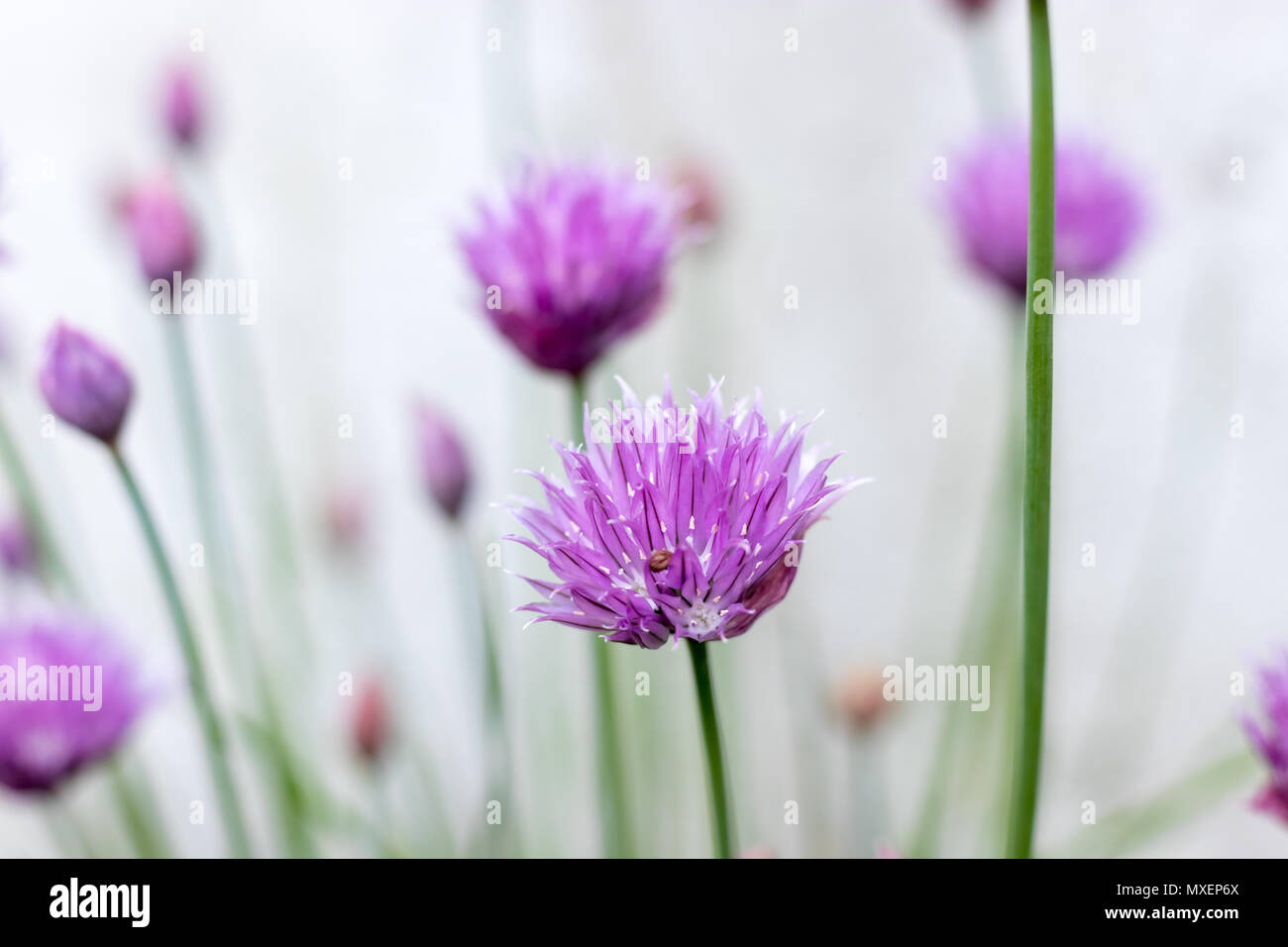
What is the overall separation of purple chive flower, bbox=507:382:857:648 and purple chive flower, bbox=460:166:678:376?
0.10m

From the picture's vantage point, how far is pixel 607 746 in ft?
1.48

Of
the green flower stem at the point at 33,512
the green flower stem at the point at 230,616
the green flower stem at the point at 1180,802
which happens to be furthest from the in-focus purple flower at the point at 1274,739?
the green flower stem at the point at 33,512

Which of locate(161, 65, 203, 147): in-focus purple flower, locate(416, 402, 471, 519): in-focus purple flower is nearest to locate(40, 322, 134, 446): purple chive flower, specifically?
locate(416, 402, 471, 519): in-focus purple flower

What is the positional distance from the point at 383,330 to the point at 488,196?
1.50 feet

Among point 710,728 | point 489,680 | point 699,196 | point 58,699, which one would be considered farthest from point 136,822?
→ point 699,196

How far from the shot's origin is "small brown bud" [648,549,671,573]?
0.31m

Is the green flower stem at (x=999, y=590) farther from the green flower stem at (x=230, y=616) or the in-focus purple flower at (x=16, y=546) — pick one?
the in-focus purple flower at (x=16, y=546)

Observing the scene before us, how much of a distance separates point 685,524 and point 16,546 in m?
0.47

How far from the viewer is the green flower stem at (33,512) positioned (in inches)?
19.6

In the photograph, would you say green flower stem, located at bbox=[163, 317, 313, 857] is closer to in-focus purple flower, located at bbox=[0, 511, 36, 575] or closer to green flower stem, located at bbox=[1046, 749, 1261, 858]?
in-focus purple flower, located at bbox=[0, 511, 36, 575]

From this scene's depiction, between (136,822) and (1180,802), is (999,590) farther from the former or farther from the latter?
(136,822)

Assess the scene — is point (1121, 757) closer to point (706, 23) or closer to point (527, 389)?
point (527, 389)

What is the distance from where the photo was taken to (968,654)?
0.65 m
